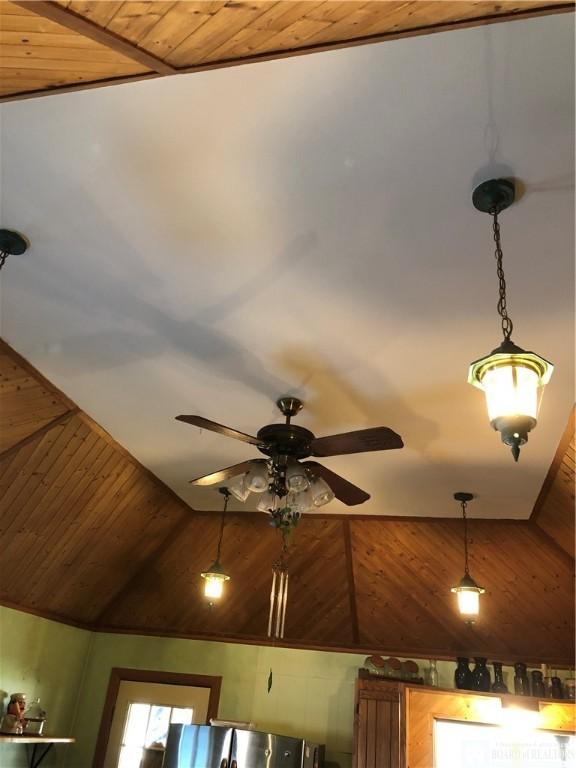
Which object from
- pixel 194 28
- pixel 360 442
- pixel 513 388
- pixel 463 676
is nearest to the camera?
pixel 194 28

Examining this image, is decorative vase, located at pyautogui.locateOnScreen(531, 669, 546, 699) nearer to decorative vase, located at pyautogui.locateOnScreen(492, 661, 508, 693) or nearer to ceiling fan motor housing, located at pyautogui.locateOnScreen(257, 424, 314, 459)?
decorative vase, located at pyautogui.locateOnScreen(492, 661, 508, 693)

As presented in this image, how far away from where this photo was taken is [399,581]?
5.68 meters

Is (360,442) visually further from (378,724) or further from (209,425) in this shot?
(378,724)

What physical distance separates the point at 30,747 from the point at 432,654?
397 centimetres

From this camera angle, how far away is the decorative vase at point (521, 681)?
5281 millimetres

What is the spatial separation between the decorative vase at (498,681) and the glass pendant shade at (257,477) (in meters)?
3.73

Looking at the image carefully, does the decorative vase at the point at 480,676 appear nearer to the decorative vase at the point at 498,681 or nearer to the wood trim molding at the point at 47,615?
the decorative vase at the point at 498,681

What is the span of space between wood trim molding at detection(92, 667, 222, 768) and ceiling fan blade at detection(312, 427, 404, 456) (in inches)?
168

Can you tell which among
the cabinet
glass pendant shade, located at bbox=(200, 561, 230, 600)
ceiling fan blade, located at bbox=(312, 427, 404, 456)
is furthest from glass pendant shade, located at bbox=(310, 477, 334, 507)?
the cabinet

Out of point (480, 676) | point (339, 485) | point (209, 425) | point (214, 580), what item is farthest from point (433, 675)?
point (209, 425)

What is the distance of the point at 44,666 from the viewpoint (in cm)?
582

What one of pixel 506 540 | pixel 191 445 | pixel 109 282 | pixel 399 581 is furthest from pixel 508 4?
pixel 399 581

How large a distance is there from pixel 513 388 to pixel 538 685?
4.71 meters

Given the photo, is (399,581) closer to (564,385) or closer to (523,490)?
(523,490)
